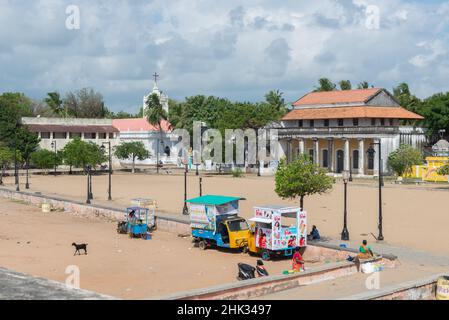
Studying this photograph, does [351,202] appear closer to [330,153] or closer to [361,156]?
[361,156]

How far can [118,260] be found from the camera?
77.5ft

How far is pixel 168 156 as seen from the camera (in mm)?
102625

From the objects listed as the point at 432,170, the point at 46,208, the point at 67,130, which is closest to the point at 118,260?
the point at 46,208

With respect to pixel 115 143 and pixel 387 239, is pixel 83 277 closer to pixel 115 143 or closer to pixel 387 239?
pixel 387 239

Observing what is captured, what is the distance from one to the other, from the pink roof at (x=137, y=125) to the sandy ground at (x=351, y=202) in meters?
35.9

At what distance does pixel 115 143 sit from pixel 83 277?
259 ft

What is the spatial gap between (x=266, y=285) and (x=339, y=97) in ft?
201

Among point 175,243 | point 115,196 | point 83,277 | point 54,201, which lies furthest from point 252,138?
point 83,277

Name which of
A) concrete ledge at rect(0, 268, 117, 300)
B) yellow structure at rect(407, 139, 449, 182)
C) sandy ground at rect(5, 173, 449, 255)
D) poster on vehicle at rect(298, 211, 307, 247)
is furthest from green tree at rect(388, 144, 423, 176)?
concrete ledge at rect(0, 268, 117, 300)

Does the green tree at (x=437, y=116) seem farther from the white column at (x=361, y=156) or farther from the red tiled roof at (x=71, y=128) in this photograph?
the red tiled roof at (x=71, y=128)

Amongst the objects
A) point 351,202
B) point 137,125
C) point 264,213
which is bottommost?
point 351,202

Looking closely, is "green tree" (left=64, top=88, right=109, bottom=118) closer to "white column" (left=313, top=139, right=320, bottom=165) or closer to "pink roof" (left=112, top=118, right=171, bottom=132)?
"pink roof" (left=112, top=118, right=171, bottom=132)

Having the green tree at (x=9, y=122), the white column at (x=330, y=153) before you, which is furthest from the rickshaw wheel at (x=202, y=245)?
the green tree at (x=9, y=122)

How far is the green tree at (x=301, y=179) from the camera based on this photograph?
27156 mm
